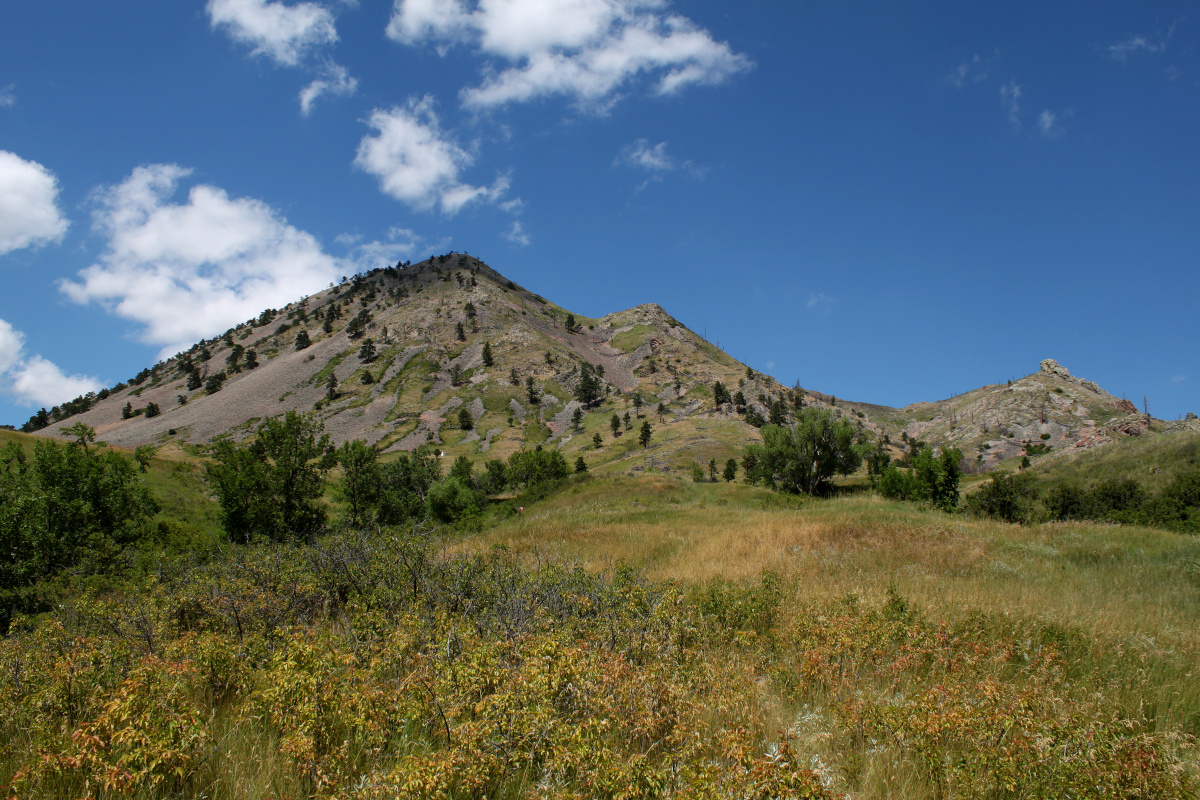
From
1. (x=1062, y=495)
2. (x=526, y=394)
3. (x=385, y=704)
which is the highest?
(x=526, y=394)

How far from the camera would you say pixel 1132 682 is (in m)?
5.70

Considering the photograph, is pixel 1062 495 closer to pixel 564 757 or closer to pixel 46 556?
pixel 564 757

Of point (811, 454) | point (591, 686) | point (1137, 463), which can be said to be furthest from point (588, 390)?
point (591, 686)

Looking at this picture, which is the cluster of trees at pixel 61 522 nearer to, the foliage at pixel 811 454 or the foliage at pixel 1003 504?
the foliage at pixel 1003 504

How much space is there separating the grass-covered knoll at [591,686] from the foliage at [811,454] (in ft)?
142

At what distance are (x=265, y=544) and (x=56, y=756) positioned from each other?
10.2m

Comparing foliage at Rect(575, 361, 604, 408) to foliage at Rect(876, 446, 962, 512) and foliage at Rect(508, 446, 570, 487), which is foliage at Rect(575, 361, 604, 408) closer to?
foliage at Rect(508, 446, 570, 487)

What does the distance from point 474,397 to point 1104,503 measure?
429 ft

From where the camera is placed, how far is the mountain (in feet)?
406

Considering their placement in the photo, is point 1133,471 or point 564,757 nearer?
point 564,757

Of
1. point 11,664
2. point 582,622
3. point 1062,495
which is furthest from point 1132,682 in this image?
point 1062,495

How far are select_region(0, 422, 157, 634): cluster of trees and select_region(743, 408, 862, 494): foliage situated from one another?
50.7 meters

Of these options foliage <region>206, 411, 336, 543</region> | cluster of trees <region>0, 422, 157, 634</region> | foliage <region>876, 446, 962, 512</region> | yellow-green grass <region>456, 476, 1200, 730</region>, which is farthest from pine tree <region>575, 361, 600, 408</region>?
yellow-green grass <region>456, 476, 1200, 730</region>

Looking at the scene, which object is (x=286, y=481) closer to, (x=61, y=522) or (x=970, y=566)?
(x=61, y=522)
